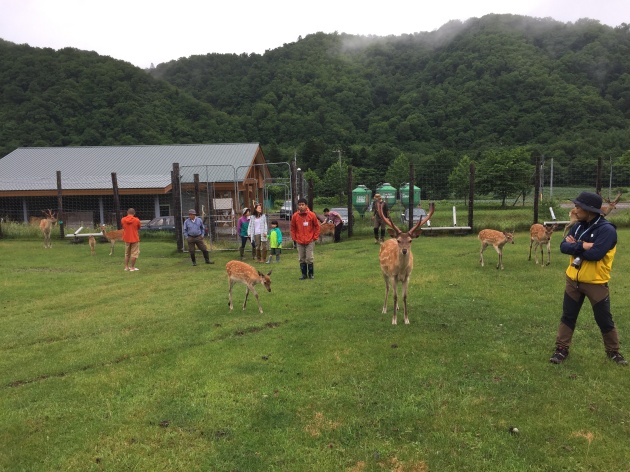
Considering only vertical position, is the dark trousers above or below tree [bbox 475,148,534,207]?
below

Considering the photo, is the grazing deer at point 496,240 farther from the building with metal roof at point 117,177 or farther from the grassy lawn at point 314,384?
the building with metal roof at point 117,177

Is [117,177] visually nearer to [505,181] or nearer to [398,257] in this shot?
[505,181]

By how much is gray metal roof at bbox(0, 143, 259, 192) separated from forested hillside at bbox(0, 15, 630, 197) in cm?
916

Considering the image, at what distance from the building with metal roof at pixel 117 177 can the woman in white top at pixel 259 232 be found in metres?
10.6

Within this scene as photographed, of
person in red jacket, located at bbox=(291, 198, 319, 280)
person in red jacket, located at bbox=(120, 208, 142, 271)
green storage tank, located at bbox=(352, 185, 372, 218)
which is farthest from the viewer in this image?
green storage tank, located at bbox=(352, 185, 372, 218)

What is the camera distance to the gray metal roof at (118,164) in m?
29.7

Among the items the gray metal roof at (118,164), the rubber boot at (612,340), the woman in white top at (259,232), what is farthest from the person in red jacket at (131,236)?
the gray metal roof at (118,164)

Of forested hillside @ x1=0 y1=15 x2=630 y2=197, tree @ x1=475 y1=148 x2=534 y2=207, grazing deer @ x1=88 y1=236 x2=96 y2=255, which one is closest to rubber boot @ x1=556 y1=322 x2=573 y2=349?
grazing deer @ x1=88 y1=236 x2=96 y2=255

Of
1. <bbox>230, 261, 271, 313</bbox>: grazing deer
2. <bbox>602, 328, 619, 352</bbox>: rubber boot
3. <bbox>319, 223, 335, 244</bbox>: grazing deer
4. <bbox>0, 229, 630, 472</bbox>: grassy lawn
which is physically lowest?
<bbox>0, 229, 630, 472</bbox>: grassy lawn

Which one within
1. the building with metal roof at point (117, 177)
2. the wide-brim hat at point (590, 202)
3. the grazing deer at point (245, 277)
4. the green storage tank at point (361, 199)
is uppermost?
the building with metal roof at point (117, 177)

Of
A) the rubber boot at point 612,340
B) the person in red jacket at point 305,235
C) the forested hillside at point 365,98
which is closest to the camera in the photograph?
the rubber boot at point 612,340

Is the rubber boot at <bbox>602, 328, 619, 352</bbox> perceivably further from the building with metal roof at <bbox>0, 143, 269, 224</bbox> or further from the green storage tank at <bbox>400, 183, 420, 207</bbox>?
the building with metal roof at <bbox>0, 143, 269, 224</bbox>

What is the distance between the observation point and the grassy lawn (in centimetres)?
399

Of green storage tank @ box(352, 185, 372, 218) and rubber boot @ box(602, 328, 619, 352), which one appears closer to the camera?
rubber boot @ box(602, 328, 619, 352)
